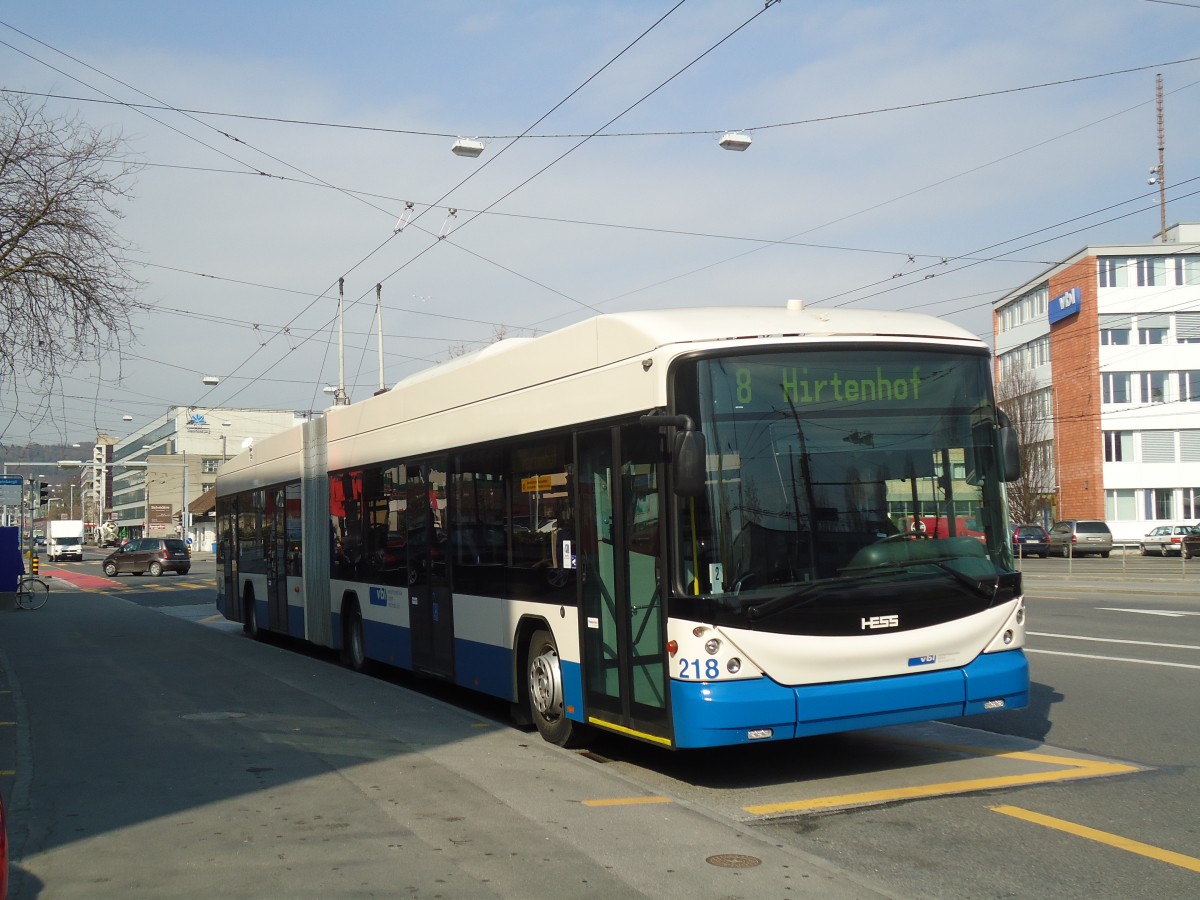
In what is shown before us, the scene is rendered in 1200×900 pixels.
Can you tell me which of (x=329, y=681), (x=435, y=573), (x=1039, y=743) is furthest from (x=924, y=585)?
(x=329, y=681)

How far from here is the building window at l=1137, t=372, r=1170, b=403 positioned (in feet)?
211

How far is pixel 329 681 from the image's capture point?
13727mm

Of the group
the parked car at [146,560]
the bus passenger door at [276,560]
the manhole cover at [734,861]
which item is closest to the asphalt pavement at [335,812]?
the manhole cover at [734,861]

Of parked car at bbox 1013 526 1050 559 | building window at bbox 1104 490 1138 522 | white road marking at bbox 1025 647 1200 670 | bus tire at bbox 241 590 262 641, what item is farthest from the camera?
building window at bbox 1104 490 1138 522

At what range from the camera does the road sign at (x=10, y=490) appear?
3419 centimetres

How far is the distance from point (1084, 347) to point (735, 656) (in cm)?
6345

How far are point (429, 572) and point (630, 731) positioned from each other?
4.41 metres

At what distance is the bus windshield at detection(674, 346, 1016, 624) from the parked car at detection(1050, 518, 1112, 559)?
47.4m

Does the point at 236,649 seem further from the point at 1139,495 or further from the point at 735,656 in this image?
the point at 1139,495

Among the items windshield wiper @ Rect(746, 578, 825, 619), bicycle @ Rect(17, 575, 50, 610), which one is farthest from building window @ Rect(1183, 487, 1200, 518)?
windshield wiper @ Rect(746, 578, 825, 619)

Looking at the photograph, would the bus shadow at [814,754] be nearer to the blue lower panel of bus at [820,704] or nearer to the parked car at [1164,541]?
the blue lower panel of bus at [820,704]

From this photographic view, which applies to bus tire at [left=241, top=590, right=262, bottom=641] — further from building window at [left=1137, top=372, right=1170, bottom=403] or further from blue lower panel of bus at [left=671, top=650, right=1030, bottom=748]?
building window at [left=1137, top=372, right=1170, bottom=403]

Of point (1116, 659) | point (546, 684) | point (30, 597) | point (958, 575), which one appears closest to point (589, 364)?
point (546, 684)

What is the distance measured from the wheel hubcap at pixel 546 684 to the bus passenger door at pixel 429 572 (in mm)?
1913
